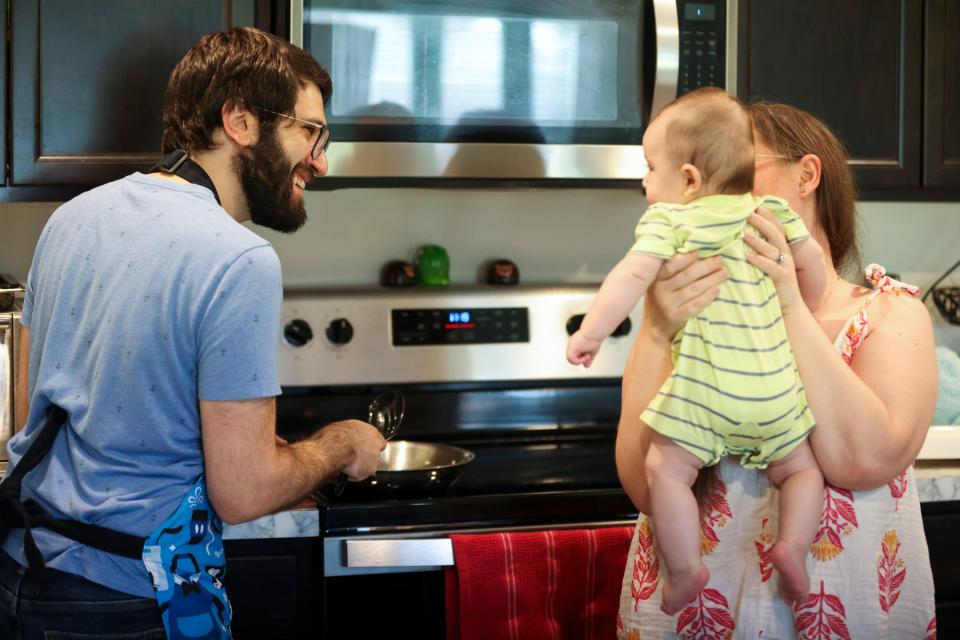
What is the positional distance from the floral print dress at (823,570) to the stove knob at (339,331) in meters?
1.12

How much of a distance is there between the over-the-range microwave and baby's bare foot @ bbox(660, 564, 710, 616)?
41.5 inches

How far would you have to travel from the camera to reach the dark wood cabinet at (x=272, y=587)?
188cm

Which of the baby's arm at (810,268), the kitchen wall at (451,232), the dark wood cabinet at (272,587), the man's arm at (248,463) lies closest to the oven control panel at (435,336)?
the kitchen wall at (451,232)

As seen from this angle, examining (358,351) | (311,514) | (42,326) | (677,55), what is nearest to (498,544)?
(311,514)

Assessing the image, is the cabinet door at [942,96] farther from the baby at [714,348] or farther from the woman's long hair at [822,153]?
the baby at [714,348]

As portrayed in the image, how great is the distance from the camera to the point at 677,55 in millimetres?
2174

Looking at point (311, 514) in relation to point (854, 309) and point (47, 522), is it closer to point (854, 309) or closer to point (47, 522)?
point (47, 522)

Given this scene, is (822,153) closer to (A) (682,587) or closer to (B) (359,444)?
(A) (682,587)

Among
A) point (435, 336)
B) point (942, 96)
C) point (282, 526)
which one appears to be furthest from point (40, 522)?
point (942, 96)

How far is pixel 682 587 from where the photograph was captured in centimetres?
137

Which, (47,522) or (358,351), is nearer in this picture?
(47,522)

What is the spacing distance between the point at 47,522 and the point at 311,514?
0.60m

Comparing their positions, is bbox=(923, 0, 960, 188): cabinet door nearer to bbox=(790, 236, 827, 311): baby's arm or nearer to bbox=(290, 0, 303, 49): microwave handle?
bbox=(790, 236, 827, 311): baby's arm

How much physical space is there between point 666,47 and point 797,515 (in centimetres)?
115
